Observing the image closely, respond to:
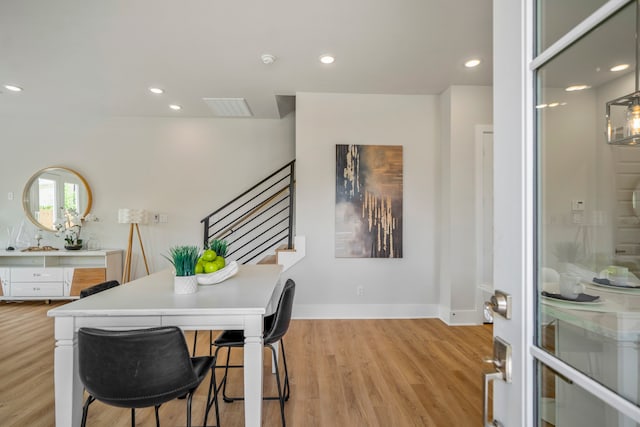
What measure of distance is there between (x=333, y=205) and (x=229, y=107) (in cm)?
202

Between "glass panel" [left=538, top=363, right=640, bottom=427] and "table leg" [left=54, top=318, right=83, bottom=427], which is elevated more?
"glass panel" [left=538, top=363, right=640, bottom=427]

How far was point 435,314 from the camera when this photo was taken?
407 cm

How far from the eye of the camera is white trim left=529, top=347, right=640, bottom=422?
0.48 meters

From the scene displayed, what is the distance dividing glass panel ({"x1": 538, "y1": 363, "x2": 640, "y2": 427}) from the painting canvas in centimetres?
335

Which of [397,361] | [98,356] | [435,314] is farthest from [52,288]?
[435,314]

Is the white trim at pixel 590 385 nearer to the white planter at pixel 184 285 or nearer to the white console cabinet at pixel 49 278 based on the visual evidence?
the white planter at pixel 184 285

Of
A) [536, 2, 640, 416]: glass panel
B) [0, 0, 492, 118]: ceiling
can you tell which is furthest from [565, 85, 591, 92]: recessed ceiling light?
[0, 0, 492, 118]: ceiling

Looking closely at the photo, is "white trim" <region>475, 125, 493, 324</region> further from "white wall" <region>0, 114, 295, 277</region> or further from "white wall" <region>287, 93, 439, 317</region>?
"white wall" <region>0, 114, 295, 277</region>

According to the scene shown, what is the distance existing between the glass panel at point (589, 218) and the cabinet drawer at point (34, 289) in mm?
5826

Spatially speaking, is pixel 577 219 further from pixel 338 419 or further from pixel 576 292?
pixel 338 419

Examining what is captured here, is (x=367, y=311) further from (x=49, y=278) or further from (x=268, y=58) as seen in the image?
(x=49, y=278)

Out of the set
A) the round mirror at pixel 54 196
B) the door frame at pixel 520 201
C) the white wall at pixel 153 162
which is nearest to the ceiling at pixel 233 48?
the white wall at pixel 153 162

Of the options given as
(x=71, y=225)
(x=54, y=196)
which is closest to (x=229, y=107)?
(x=71, y=225)

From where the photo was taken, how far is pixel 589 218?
580 mm
